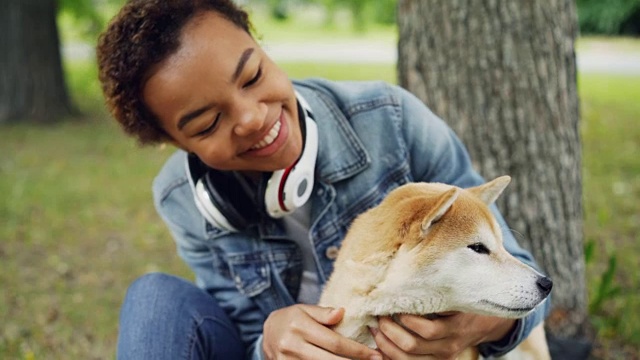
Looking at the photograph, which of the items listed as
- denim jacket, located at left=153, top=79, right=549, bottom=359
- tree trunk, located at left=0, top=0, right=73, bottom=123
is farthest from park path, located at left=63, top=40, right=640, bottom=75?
denim jacket, located at left=153, top=79, right=549, bottom=359

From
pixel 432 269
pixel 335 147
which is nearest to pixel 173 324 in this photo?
pixel 335 147

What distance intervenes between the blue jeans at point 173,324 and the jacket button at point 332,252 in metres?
0.42

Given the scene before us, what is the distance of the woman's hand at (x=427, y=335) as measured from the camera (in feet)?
5.73

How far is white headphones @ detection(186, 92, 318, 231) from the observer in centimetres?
199

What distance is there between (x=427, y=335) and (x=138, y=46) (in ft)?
3.58

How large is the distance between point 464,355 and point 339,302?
41 cm

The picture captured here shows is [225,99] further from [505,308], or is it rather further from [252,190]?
[505,308]

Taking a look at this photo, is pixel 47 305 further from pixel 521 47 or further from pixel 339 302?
pixel 521 47

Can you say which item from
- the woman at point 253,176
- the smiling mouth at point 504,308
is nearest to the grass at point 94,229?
the woman at point 253,176

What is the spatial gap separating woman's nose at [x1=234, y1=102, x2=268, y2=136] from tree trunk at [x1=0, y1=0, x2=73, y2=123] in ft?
26.2

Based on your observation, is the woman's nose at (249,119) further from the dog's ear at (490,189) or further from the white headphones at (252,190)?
the dog's ear at (490,189)

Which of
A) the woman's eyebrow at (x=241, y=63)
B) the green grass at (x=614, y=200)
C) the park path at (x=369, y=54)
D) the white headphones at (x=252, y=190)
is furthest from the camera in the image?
the park path at (x=369, y=54)

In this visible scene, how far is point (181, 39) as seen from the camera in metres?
1.84

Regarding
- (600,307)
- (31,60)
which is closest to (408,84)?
(600,307)
